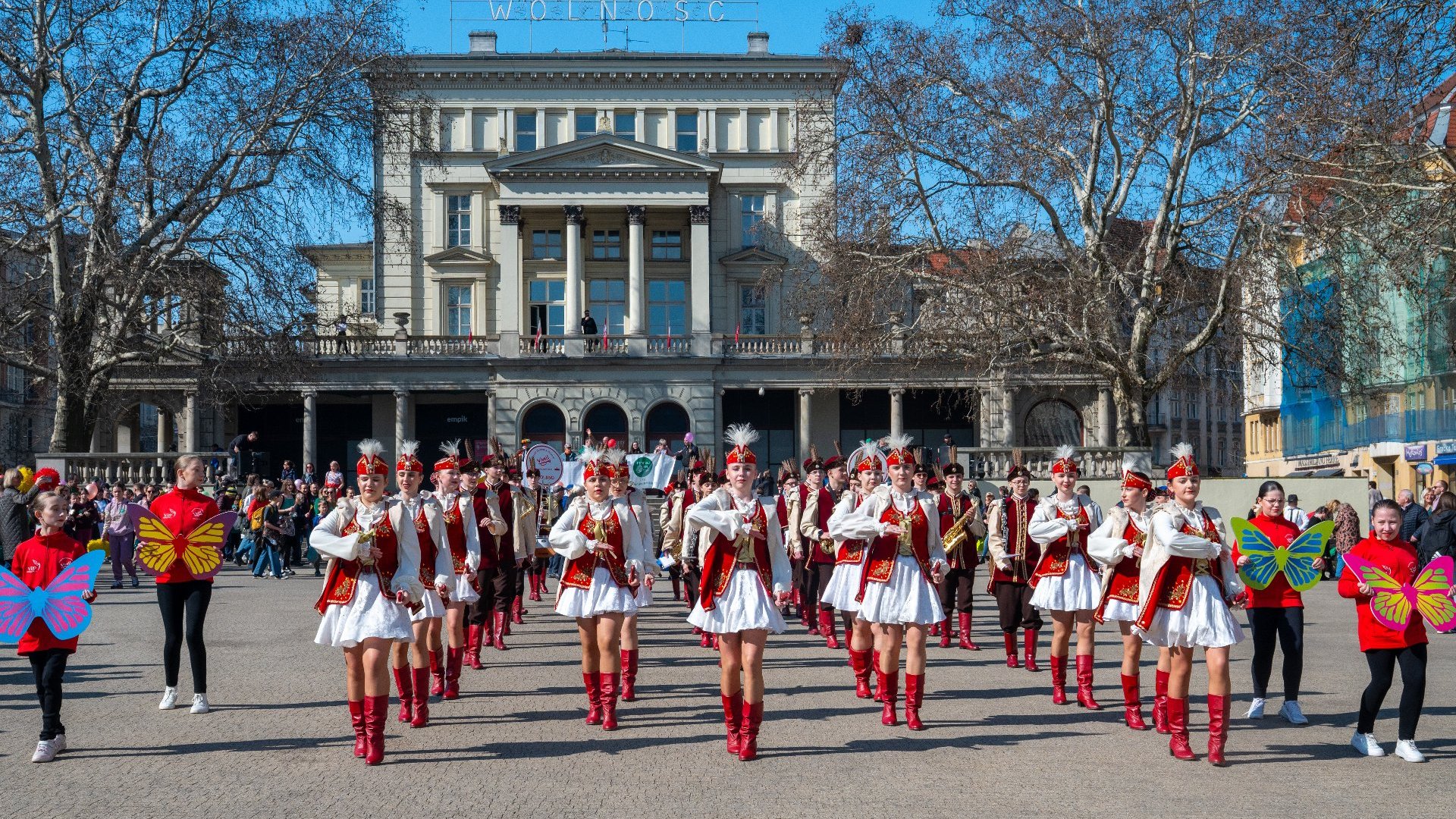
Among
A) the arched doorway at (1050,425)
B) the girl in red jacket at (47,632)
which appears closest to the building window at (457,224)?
the arched doorway at (1050,425)

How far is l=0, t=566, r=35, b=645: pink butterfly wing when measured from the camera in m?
9.41

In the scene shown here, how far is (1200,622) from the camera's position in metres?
9.26

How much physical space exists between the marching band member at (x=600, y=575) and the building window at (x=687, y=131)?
49.9 meters

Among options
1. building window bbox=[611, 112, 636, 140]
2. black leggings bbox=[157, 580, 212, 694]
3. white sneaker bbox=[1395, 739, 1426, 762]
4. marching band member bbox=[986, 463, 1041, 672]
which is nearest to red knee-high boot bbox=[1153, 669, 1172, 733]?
white sneaker bbox=[1395, 739, 1426, 762]

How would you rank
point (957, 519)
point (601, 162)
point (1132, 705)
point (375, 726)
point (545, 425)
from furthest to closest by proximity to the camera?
1. point (601, 162)
2. point (545, 425)
3. point (957, 519)
4. point (1132, 705)
5. point (375, 726)

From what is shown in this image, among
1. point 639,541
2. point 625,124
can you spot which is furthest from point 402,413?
point 639,541

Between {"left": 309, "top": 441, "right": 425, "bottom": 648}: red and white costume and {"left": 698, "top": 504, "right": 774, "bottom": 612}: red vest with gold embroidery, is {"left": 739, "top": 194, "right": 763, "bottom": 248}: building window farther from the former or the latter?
{"left": 309, "top": 441, "right": 425, "bottom": 648}: red and white costume

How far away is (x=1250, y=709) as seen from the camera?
11.0 meters

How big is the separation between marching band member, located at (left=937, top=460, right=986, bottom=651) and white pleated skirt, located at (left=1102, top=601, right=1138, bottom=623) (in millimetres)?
4028

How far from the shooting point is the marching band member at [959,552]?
15.4 m

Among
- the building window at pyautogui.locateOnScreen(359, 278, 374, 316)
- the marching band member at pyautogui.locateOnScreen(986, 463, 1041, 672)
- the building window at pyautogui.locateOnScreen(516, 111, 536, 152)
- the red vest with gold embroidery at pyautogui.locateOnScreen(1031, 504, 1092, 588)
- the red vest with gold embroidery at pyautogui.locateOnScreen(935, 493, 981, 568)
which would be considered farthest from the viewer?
the building window at pyautogui.locateOnScreen(359, 278, 374, 316)

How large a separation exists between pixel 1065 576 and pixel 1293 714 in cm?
211

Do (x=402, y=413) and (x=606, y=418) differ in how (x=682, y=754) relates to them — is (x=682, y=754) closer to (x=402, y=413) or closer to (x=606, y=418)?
(x=606, y=418)

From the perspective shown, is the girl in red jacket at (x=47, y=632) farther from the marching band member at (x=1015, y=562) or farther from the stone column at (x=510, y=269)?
the stone column at (x=510, y=269)
